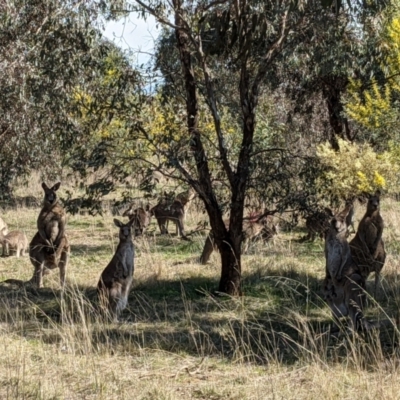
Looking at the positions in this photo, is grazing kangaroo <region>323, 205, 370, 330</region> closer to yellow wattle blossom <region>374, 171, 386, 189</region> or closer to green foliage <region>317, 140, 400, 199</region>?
yellow wattle blossom <region>374, 171, 386, 189</region>

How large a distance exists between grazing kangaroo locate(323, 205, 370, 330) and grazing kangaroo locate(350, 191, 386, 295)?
1951 mm

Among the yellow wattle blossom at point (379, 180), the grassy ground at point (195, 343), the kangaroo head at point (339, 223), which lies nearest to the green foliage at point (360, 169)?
the yellow wattle blossom at point (379, 180)

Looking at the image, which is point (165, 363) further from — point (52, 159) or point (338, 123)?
point (338, 123)

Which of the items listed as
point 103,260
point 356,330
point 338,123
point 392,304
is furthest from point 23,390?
point 338,123

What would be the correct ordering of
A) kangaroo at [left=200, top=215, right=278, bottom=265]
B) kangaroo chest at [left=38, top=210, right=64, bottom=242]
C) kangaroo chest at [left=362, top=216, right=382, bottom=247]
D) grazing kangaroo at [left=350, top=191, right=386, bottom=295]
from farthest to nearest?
kangaroo at [left=200, top=215, right=278, bottom=265] < kangaroo chest at [left=38, top=210, right=64, bottom=242] < kangaroo chest at [left=362, top=216, right=382, bottom=247] < grazing kangaroo at [left=350, top=191, right=386, bottom=295]

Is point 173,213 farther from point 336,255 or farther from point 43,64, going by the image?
point 336,255

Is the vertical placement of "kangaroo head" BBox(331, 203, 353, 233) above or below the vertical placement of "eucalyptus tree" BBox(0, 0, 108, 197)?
below

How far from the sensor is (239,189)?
1013 cm

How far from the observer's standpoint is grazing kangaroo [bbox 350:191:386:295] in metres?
11.1

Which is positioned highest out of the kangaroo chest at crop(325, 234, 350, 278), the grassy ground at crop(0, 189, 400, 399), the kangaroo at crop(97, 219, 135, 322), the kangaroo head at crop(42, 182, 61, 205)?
the kangaroo head at crop(42, 182, 61, 205)

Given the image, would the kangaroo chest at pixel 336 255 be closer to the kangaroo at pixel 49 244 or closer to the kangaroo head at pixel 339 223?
the kangaroo head at pixel 339 223

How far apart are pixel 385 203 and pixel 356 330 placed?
13069 mm

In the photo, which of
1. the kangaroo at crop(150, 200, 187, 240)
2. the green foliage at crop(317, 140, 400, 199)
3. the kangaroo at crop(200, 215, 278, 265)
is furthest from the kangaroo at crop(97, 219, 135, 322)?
the green foliage at crop(317, 140, 400, 199)

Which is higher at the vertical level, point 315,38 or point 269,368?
point 315,38
